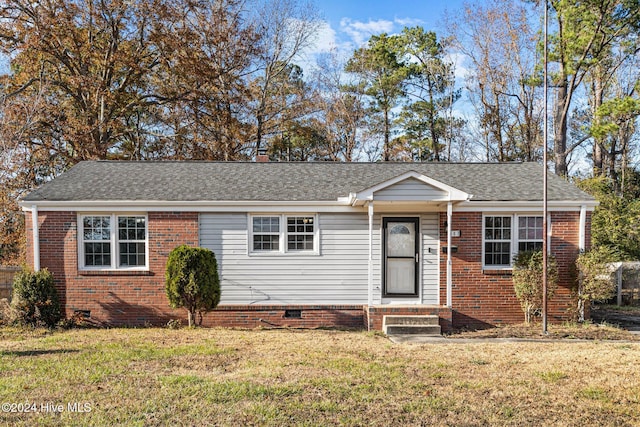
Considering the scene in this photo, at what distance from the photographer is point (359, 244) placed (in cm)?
1105

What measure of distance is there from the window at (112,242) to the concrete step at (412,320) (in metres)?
5.80

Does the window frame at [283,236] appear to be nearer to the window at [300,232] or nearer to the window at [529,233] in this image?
the window at [300,232]

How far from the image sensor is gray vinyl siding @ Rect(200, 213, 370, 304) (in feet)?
35.9

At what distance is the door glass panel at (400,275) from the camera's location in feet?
36.4

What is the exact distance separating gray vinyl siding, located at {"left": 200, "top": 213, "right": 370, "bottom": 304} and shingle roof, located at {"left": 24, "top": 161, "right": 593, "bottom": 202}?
0.66 meters

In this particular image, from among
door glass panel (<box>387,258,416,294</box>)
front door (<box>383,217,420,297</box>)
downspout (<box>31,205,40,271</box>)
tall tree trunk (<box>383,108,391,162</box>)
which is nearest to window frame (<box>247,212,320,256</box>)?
front door (<box>383,217,420,297</box>)

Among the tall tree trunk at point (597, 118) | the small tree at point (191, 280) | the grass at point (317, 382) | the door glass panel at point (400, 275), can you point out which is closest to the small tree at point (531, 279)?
the grass at point (317, 382)

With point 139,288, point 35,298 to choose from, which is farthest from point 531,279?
point 35,298

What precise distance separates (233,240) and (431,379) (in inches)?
243

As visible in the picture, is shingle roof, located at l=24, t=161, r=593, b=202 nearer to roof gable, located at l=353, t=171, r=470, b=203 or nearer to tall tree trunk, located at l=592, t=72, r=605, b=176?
roof gable, located at l=353, t=171, r=470, b=203

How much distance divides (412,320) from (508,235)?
3.21 meters

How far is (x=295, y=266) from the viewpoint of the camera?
1098cm

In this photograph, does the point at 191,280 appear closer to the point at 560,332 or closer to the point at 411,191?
the point at 411,191

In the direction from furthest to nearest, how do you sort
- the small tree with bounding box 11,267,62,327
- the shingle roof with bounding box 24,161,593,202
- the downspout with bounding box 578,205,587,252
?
the shingle roof with bounding box 24,161,593,202 < the downspout with bounding box 578,205,587,252 < the small tree with bounding box 11,267,62,327
